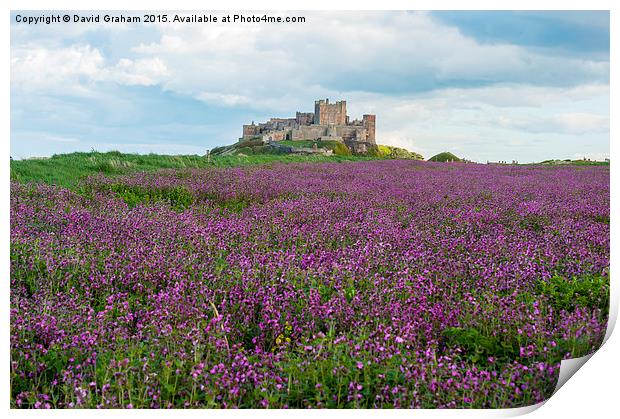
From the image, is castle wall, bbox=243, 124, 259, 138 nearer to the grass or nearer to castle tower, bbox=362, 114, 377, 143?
the grass

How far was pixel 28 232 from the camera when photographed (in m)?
4.95

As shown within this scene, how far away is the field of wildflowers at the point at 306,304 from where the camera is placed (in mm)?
2693

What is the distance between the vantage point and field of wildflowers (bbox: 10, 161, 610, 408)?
2693 mm

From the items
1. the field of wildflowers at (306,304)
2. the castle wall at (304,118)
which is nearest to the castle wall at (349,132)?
the castle wall at (304,118)

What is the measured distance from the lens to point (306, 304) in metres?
3.44

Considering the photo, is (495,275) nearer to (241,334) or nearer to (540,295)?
(540,295)

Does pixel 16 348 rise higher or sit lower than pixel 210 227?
lower

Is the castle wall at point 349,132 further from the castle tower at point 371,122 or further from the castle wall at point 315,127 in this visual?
the castle tower at point 371,122

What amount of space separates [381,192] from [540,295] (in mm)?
4886

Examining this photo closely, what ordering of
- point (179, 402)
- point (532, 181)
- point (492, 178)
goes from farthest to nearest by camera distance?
point (492, 178), point (532, 181), point (179, 402)

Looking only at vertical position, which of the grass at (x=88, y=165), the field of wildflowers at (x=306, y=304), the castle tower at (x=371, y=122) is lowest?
the field of wildflowers at (x=306, y=304)

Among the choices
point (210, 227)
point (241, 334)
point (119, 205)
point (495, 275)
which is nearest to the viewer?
point (241, 334)
